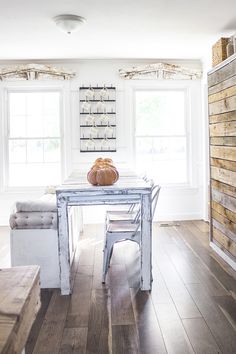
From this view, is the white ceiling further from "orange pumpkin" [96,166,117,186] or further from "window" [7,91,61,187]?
"orange pumpkin" [96,166,117,186]

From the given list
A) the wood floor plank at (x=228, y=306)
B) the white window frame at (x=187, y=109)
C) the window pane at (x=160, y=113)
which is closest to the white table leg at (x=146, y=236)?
the wood floor plank at (x=228, y=306)

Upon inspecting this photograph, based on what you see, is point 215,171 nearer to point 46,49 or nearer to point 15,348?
point 46,49

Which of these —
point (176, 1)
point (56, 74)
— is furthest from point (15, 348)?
point (56, 74)

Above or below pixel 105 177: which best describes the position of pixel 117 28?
above

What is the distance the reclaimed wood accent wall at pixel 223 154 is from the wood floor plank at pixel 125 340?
156cm

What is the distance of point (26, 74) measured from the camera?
5.71 m

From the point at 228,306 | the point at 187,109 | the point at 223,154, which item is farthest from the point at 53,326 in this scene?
the point at 187,109

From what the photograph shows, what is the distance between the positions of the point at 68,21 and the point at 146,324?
9.90ft

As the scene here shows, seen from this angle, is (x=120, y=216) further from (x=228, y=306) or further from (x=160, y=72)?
(x=160, y=72)

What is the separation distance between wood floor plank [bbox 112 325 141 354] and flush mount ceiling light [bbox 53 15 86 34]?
2.99 meters

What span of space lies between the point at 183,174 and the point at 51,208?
3.35 m

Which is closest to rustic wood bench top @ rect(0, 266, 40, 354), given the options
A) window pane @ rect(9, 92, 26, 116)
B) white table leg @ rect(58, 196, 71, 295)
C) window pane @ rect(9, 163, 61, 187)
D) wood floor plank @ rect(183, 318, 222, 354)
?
wood floor plank @ rect(183, 318, 222, 354)

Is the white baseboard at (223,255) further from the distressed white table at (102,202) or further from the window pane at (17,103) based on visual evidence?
the window pane at (17,103)

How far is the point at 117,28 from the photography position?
13.9ft
